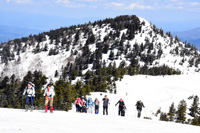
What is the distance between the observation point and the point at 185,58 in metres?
167

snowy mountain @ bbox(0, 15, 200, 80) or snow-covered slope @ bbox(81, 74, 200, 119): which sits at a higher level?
snowy mountain @ bbox(0, 15, 200, 80)

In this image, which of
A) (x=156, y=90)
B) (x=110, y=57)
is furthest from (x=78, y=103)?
(x=110, y=57)

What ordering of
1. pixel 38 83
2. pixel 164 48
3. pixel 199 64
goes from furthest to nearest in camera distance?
pixel 164 48
pixel 199 64
pixel 38 83

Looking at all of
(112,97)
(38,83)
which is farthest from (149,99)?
(38,83)

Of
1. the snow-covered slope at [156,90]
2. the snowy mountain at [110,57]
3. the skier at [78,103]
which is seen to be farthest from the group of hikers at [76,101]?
the snowy mountain at [110,57]

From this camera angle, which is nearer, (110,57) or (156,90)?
(156,90)

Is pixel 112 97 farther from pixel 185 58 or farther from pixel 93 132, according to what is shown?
pixel 185 58

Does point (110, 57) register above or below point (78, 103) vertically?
above

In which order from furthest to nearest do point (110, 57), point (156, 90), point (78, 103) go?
point (110, 57)
point (156, 90)
point (78, 103)

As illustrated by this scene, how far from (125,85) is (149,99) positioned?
693 inches

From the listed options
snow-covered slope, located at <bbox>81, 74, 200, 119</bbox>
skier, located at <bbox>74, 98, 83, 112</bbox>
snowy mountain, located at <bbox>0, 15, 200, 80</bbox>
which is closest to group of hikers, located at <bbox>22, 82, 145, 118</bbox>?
skier, located at <bbox>74, 98, 83, 112</bbox>

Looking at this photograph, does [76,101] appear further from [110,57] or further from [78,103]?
[110,57]

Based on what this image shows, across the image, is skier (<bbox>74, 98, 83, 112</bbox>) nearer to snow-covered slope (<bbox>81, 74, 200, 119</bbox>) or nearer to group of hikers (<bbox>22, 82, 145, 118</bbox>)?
group of hikers (<bbox>22, 82, 145, 118</bbox>)

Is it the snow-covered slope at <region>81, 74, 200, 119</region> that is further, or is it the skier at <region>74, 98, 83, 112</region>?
the snow-covered slope at <region>81, 74, 200, 119</region>
